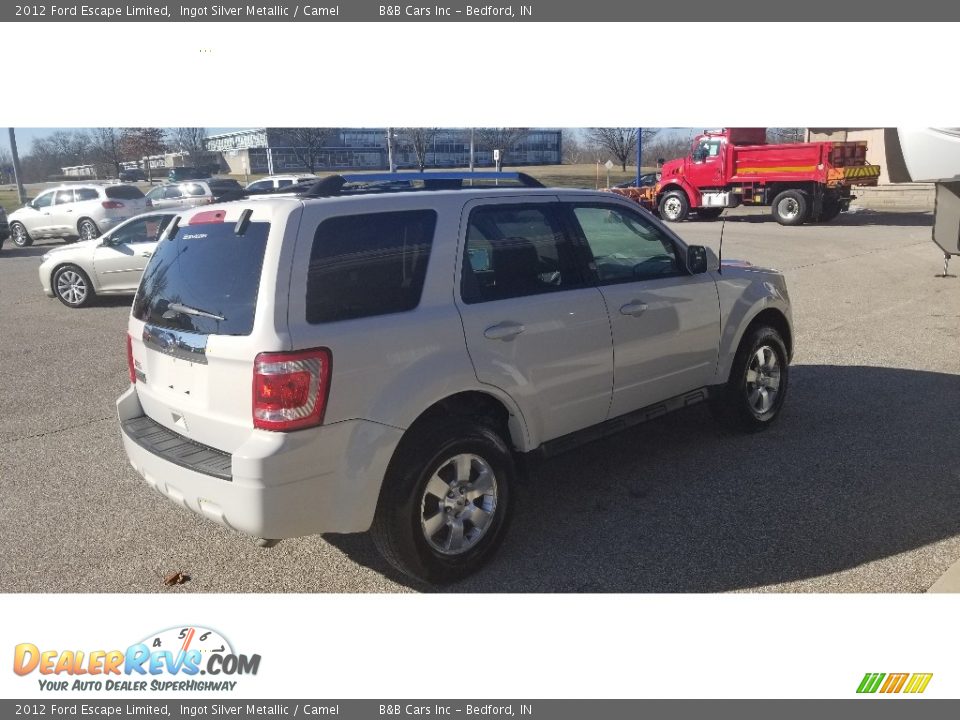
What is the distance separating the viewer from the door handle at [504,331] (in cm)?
357

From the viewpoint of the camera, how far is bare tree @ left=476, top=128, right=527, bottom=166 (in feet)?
70.8

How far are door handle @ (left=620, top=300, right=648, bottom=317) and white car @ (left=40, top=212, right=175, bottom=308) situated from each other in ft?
30.1

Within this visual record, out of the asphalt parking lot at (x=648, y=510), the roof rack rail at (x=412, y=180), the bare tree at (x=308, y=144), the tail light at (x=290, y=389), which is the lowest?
the asphalt parking lot at (x=648, y=510)

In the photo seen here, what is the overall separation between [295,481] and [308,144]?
12096 mm

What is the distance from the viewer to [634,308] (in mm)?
4305

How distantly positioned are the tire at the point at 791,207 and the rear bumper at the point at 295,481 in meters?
22.2

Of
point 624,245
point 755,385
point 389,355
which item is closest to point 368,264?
point 389,355

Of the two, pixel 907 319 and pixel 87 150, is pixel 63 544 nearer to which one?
pixel 907 319

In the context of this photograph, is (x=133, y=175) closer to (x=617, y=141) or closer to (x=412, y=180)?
(x=617, y=141)

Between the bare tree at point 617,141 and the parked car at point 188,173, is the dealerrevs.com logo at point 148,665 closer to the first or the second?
the parked car at point 188,173

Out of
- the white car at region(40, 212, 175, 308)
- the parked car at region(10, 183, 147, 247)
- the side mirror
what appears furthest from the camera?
the parked car at region(10, 183, 147, 247)

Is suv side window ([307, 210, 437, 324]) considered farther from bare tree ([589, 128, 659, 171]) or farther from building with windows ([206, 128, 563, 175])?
bare tree ([589, 128, 659, 171])

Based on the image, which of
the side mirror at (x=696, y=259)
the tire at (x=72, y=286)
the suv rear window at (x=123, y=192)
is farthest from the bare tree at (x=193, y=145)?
the side mirror at (x=696, y=259)

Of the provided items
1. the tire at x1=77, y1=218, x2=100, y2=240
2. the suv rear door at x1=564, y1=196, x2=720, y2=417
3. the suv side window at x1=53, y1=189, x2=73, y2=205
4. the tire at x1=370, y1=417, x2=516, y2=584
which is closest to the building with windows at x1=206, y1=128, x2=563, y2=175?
the tire at x1=77, y1=218, x2=100, y2=240
